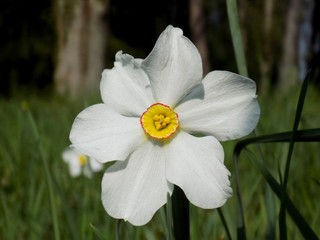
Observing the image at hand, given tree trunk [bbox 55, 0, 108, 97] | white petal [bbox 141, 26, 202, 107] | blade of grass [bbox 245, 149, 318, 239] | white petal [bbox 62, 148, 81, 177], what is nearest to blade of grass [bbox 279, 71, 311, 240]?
blade of grass [bbox 245, 149, 318, 239]

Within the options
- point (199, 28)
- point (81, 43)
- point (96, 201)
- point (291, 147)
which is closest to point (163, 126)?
point (291, 147)

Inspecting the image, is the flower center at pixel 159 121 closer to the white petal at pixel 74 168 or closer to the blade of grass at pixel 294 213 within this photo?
the blade of grass at pixel 294 213

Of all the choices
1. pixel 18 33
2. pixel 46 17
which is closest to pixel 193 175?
pixel 46 17

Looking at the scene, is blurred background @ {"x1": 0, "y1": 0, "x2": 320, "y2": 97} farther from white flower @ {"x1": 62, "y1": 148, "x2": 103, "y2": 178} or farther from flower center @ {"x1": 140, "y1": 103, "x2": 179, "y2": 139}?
white flower @ {"x1": 62, "y1": 148, "x2": 103, "y2": 178}

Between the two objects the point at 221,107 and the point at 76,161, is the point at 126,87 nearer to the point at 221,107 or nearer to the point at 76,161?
the point at 221,107

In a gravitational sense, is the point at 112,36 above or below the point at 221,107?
below

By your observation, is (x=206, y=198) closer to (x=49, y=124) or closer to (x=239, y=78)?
(x=239, y=78)

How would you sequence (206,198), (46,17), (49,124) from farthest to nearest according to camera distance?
(46,17), (49,124), (206,198)
